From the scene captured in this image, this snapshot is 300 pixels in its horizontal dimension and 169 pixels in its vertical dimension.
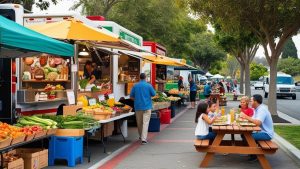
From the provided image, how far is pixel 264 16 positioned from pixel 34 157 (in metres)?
13.9

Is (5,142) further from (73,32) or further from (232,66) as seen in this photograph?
(232,66)

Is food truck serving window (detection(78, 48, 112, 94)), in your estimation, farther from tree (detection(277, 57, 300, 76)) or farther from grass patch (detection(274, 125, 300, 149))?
tree (detection(277, 57, 300, 76))

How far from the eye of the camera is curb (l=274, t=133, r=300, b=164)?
10523mm

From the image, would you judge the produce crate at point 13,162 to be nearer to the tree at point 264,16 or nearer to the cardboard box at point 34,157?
the cardboard box at point 34,157

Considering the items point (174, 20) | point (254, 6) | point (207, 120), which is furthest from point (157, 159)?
point (174, 20)

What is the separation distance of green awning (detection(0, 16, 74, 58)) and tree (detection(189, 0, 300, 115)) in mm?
11237

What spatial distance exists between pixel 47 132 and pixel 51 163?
39.5 inches

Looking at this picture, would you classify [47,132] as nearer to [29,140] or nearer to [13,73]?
[29,140]

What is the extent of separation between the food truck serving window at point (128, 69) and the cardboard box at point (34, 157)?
30.2 ft

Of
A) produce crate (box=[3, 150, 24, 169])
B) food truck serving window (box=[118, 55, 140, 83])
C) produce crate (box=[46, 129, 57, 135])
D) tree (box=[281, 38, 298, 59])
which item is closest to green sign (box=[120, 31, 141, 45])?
food truck serving window (box=[118, 55, 140, 83])

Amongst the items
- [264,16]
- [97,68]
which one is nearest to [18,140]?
[97,68]

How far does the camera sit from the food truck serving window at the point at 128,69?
18734 millimetres

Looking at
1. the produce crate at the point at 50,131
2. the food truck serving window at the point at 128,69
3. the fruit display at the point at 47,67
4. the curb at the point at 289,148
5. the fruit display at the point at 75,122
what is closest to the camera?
the produce crate at the point at 50,131

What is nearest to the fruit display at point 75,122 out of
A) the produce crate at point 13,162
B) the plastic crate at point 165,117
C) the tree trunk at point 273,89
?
the produce crate at point 13,162
